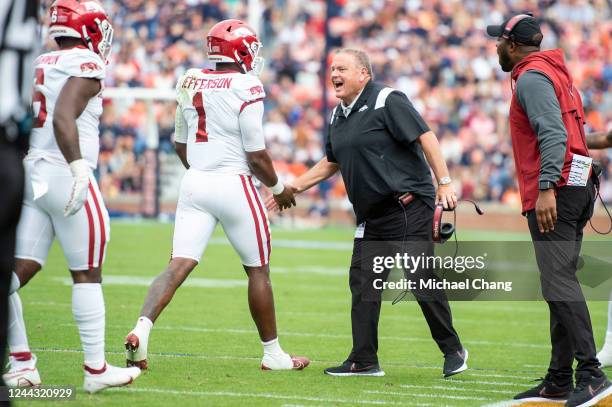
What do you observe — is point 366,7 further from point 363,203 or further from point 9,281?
point 9,281

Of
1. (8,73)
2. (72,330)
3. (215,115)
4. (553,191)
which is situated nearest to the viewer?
(8,73)

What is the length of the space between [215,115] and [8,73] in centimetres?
309

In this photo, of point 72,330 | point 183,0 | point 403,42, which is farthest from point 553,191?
point 403,42

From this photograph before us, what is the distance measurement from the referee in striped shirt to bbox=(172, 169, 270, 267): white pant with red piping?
2.99 m

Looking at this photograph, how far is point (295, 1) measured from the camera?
2817 cm

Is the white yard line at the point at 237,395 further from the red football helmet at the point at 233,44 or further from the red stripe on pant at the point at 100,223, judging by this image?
the red football helmet at the point at 233,44

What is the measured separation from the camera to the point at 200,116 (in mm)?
6785

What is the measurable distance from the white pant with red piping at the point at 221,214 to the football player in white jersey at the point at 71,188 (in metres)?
1.11

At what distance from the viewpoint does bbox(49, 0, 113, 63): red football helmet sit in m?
5.65

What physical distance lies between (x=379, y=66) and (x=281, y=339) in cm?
1844

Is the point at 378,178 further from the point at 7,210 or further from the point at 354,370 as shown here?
the point at 7,210

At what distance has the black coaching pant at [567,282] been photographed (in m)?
5.82

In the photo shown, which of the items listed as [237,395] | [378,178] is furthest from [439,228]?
[237,395]

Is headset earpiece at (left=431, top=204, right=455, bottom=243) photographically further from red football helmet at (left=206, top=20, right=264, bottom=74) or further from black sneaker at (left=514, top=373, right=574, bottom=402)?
→ red football helmet at (left=206, top=20, right=264, bottom=74)
